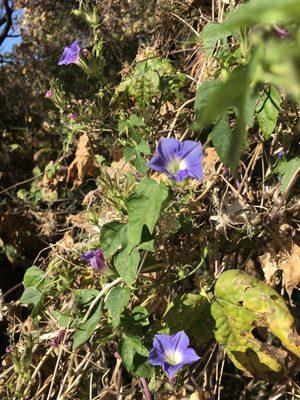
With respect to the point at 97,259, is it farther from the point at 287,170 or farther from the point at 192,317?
the point at 287,170

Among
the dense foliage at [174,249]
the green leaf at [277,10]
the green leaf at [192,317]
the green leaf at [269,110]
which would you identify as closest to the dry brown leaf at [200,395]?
the dense foliage at [174,249]

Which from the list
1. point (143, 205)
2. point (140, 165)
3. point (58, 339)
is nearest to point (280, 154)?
point (140, 165)

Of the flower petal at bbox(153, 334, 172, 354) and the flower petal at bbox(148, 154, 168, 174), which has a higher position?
the flower petal at bbox(148, 154, 168, 174)

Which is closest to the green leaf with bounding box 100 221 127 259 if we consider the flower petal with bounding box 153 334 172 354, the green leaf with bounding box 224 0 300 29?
the flower petal with bounding box 153 334 172 354

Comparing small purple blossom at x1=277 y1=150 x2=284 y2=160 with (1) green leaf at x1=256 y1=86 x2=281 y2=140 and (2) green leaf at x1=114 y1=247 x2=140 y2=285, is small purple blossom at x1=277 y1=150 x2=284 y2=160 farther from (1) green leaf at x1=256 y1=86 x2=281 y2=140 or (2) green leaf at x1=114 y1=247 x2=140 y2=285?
(2) green leaf at x1=114 y1=247 x2=140 y2=285

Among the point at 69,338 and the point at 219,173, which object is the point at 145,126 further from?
the point at 69,338

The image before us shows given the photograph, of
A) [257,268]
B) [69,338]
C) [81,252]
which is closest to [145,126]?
[81,252]
